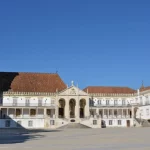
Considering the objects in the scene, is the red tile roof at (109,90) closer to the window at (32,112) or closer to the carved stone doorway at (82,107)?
the carved stone doorway at (82,107)

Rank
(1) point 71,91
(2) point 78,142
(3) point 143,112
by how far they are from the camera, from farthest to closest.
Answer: (3) point 143,112, (1) point 71,91, (2) point 78,142

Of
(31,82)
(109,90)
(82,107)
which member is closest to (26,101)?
(31,82)

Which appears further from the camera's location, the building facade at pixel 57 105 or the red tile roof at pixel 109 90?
the red tile roof at pixel 109 90

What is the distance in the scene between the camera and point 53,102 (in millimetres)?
61938

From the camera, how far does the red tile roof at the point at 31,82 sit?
61.8 meters

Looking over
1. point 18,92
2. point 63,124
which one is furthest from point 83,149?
point 18,92

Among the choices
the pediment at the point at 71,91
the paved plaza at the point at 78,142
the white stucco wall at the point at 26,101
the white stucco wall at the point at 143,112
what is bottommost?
the paved plaza at the point at 78,142

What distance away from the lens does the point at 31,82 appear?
63.5 m

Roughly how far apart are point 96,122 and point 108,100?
10.3m

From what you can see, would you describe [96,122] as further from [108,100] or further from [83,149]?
[83,149]

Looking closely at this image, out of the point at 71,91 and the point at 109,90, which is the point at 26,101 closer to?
the point at 71,91

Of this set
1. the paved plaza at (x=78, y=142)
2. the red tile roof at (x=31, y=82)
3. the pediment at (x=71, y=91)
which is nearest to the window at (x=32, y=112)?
the red tile roof at (x=31, y=82)

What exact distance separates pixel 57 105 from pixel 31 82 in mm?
7402

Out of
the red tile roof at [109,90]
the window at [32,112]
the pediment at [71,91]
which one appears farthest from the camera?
the red tile roof at [109,90]
